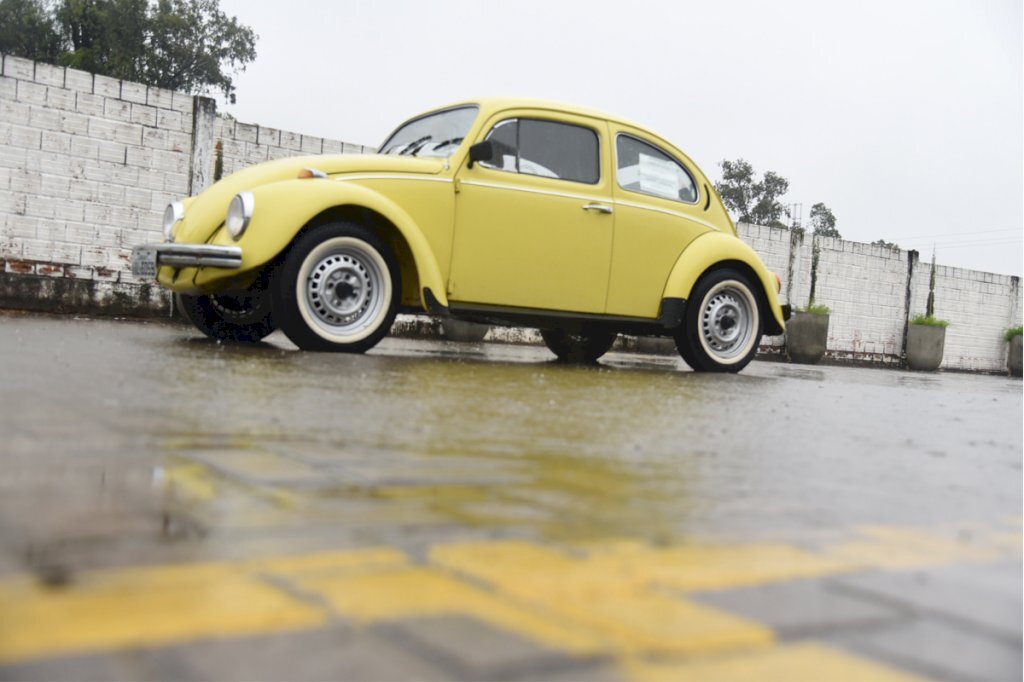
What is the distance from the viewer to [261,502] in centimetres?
198

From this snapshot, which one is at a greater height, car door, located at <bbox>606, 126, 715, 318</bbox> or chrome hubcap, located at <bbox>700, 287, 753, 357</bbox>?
car door, located at <bbox>606, 126, 715, 318</bbox>

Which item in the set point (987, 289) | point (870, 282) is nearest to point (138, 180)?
point (870, 282)

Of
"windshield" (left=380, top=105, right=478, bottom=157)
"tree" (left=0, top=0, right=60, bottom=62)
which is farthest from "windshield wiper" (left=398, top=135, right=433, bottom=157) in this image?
"tree" (left=0, top=0, right=60, bottom=62)

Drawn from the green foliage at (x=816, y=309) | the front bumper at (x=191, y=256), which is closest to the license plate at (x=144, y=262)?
the front bumper at (x=191, y=256)

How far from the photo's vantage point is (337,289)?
250 inches

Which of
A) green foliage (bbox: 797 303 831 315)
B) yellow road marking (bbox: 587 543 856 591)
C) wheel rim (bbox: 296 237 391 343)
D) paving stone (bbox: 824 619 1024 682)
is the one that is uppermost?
green foliage (bbox: 797 303 831 315)

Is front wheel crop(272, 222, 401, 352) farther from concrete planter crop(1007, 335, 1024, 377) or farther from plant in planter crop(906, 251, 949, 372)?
concrete planter crop(1007, 335, 1024, 377)

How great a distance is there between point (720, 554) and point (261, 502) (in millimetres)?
827

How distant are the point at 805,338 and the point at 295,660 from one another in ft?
50.8

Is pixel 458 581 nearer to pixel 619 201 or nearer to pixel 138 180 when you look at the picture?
pixel 619 201

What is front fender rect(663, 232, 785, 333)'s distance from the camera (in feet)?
25.7

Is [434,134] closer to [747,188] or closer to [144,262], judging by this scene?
[144,262]

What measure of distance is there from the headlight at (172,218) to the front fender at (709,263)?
11.1ft

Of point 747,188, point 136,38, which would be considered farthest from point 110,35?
point 747,188
